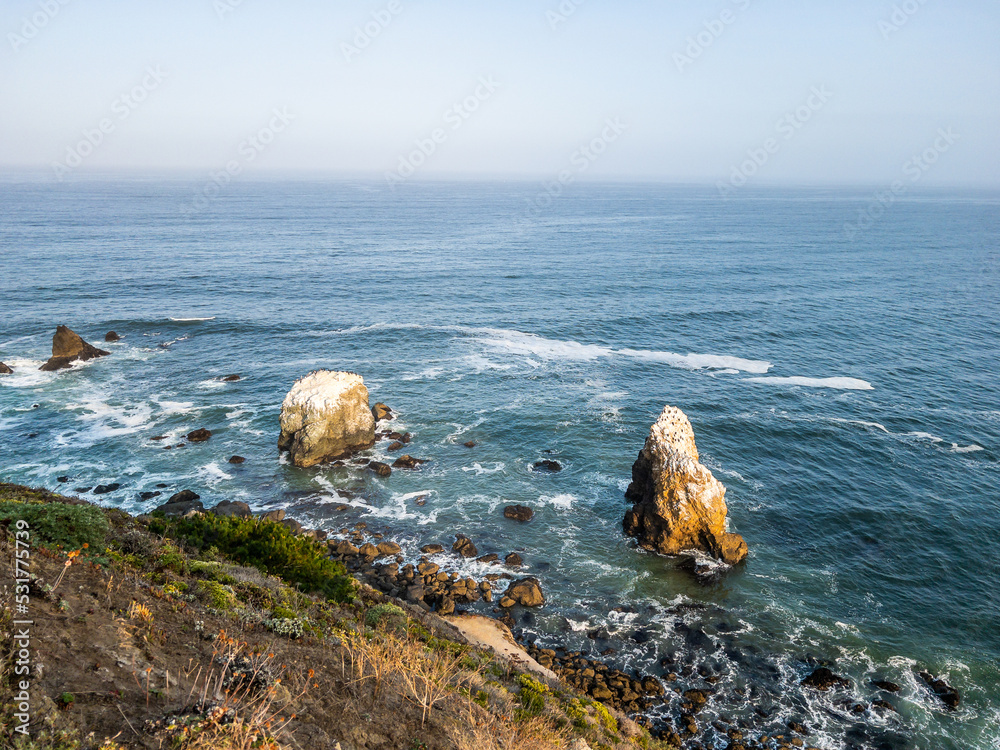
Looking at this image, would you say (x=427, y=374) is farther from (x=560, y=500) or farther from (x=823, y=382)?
(x=823, y=382)

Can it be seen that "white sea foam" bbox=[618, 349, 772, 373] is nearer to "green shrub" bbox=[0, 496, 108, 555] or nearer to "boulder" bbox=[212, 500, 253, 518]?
"boulder" bbox=[212, 500, 253, 518]

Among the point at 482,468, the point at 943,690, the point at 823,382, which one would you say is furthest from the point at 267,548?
the point at 823,382

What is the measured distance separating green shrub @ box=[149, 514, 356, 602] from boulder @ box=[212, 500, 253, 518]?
29.8ft

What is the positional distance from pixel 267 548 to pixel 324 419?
828 inches

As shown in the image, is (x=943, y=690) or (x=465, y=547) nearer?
(x=943, y=690)

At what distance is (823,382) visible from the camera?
63.5m

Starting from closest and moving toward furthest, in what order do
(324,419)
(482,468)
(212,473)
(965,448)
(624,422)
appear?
(212,473)
(482,468)
(324,419)
(965,448)
(624,422)

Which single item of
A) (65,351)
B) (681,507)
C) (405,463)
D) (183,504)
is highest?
(65,351)

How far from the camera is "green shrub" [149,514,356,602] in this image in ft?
89.5

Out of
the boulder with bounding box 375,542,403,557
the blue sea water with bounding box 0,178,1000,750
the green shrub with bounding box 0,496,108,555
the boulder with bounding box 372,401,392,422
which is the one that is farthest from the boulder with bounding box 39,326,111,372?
the green shrub with bounding box 0,496,108,555

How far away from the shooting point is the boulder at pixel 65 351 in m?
63.8

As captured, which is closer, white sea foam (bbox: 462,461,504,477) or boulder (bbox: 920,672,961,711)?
boulder (bbox: 920,672,961,711)

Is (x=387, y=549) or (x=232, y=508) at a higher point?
(x=232, y=508)

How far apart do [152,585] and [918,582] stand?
1605 inches
